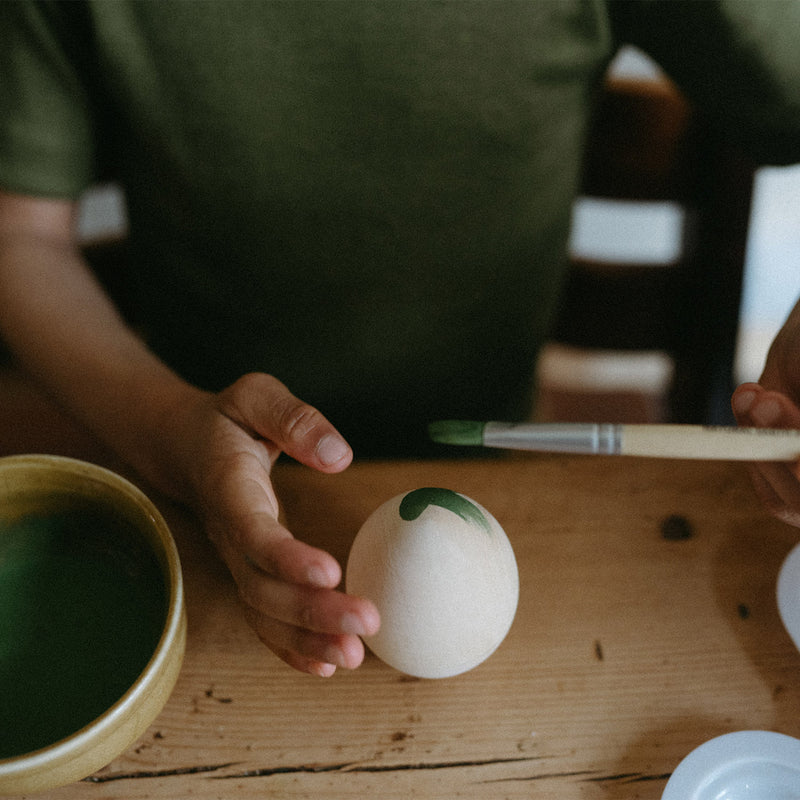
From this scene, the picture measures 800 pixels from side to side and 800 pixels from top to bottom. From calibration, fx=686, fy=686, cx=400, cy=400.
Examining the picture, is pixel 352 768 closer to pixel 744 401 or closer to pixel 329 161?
pixel 744 401

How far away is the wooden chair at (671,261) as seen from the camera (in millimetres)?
693

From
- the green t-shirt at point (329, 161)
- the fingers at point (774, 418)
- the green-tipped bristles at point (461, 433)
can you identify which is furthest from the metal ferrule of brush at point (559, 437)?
the green t-shirt at point (329, 161)

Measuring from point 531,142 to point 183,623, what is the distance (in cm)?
43

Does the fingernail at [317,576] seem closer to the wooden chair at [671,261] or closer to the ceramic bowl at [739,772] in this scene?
the ceramic bowl at [739,772]

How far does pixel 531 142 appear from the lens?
55 centimetres

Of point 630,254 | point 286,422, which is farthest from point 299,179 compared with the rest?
point 630,254

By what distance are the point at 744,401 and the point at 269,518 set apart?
0.91 ft

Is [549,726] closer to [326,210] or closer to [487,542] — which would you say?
[487,542]

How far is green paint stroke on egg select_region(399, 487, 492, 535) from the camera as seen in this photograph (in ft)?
1.16

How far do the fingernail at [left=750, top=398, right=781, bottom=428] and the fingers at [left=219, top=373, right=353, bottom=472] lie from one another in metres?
0.23

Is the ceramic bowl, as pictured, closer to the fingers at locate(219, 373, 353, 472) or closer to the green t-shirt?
the fingers at locate(219, 373, 353, 472)

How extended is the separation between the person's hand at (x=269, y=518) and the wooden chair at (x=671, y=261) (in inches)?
20.7

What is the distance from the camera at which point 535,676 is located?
1.29ft

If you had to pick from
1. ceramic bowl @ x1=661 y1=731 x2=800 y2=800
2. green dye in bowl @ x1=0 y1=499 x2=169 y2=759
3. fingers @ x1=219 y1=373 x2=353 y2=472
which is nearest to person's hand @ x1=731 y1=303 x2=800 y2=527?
ceramic bowl @ x1=661 y1=731 x2=800 y2=800
